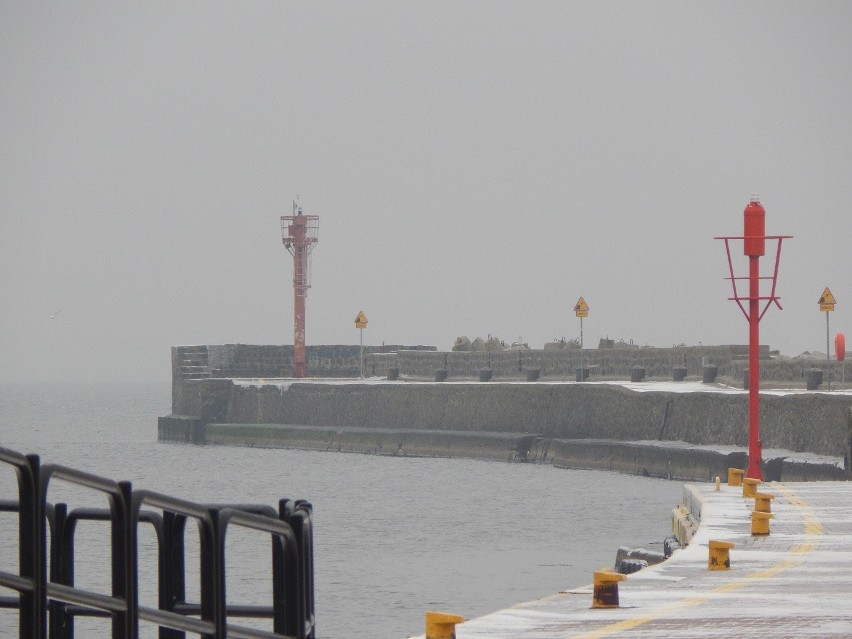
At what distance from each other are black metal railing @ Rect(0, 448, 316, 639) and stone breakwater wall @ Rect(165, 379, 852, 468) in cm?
1988

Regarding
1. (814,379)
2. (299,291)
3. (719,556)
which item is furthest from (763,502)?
(299,291)

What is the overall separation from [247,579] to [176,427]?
1897 inches

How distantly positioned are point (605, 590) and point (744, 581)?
1.73 m

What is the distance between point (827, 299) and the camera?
36.8 meters

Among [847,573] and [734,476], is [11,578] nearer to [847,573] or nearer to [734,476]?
[847,573]

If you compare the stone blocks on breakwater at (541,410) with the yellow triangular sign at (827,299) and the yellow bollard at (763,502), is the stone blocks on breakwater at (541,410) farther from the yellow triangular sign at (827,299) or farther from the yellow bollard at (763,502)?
the yellow bollard at (763,502)

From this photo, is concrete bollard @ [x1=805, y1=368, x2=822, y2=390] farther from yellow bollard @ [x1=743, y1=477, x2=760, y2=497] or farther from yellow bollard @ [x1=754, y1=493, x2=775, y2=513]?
yellow bollard @ [x1=754, y1=493, x2=775, y2=513]

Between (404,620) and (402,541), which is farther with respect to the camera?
(402,541)

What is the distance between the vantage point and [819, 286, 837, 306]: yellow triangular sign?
36.6m

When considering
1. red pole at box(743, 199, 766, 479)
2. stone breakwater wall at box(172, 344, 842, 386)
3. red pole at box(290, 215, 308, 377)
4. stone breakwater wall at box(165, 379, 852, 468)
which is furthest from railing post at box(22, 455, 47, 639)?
red pole at box(290, 215, 308, 377)

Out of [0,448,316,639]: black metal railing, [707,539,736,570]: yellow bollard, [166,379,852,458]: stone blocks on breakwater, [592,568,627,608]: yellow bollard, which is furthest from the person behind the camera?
[166,379,852,458]: stone blocks on breakwater

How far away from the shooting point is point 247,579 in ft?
80.4

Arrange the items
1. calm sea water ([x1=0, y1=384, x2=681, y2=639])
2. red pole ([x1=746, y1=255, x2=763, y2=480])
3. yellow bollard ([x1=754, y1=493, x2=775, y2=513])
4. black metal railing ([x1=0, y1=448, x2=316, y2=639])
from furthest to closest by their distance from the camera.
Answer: red pole ([x1=746, y1=255, x2=763, y2=480]) < calm sea water ([x1=0, y1=384, x2=681, y2=639]) < yellow bollard ([x1=754, y1=493, x2=775, y2=513]) < black metal railing ([x1=0, y1=448, x2=316, y2=639])

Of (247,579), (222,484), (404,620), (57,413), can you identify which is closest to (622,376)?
(222,484)
